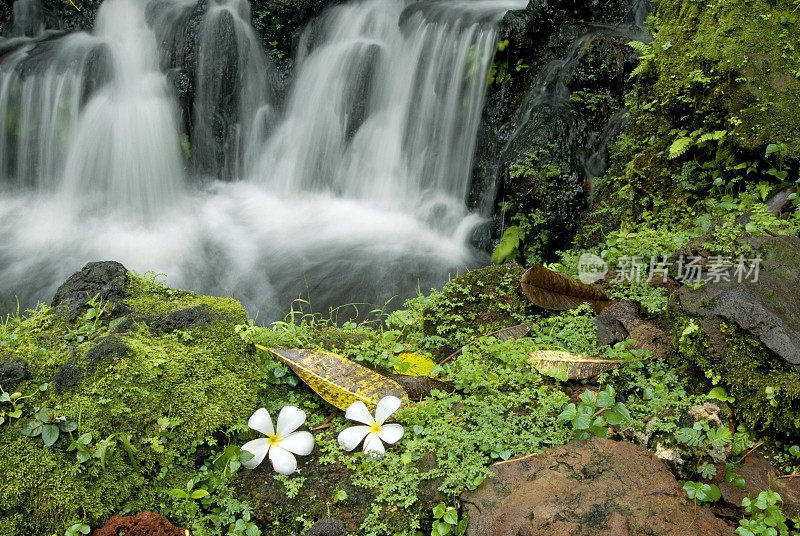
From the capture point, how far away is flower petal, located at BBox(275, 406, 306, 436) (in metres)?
2.46

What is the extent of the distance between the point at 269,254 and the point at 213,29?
16.3 ft

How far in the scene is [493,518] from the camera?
207cm

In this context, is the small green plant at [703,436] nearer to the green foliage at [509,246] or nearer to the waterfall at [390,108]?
the green foliage at [509,246]

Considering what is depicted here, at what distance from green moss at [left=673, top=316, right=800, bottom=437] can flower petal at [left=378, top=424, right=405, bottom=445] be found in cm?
139

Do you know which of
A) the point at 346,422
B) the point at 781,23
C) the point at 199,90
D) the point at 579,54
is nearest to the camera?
the point at 346,422

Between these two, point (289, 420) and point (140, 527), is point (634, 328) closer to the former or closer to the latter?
point (289, 420)

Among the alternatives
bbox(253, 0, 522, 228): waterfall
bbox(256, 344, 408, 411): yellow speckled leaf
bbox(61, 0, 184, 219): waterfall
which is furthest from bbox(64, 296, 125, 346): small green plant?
bbox(61, 0, 184, 219): waterfall

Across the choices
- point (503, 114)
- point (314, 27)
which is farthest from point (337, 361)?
point (314, 27)

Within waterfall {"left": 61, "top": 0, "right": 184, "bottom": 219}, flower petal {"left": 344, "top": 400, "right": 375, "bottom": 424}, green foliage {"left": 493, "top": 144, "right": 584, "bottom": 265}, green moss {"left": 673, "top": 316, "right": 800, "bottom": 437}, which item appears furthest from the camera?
waterfall {"left": 61, "top": 0, "right": 184, "bottom": 219}

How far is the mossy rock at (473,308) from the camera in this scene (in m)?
3.33

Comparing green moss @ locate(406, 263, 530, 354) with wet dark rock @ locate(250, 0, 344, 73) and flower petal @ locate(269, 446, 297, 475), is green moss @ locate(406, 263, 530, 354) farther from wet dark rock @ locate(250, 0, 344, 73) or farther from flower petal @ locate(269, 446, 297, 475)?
wet dark rock @ locate(250, 0, 344, 73)

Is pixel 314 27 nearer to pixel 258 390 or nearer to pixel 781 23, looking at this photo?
pixel 781 23

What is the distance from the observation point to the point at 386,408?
248cm
